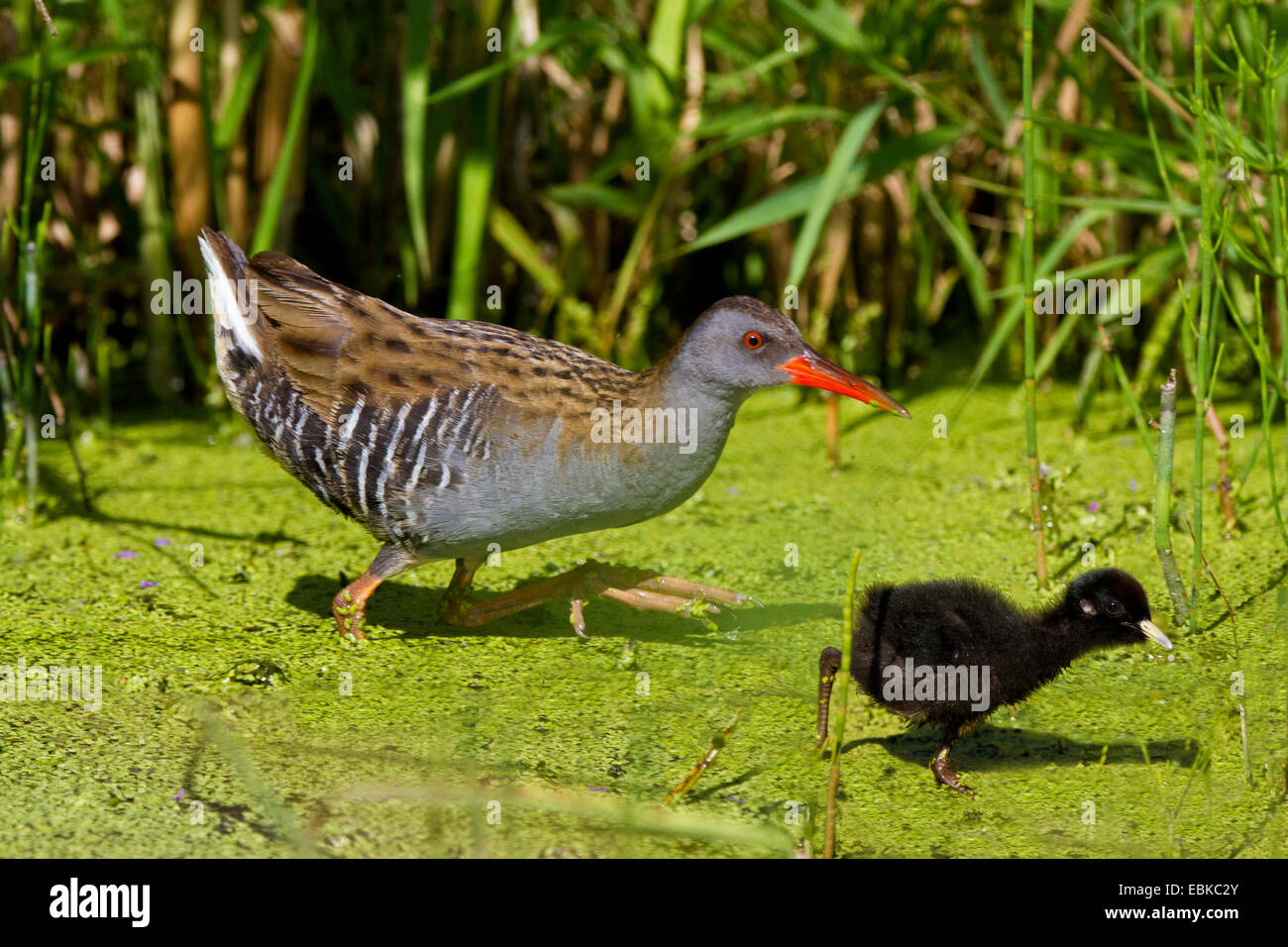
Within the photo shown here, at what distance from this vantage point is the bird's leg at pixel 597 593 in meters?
3.51

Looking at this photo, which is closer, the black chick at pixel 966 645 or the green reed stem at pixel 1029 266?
the black chick at pixel 966 645

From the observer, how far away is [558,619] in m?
3.84

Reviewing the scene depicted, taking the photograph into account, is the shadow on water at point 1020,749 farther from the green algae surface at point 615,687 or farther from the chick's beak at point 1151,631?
the chick's beak at point 1151,631

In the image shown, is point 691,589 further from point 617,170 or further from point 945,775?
point 617,170

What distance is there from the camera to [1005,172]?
16.6ft

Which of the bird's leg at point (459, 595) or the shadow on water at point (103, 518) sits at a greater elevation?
the shadow on water at point (103, 518)

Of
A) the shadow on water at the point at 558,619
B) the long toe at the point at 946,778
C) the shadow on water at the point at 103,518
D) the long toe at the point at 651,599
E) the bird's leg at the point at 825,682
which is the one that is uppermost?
the shadow on water at the point at 103,518

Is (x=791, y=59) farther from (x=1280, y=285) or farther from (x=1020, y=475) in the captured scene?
(x=1280, y=285)

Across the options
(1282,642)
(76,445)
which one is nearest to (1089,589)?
(1282,642)

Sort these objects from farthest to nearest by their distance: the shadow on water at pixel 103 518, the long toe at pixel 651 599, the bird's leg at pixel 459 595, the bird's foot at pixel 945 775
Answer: the shadow on water at pixel 103 518
the bird's leg at pixel 459 595
the long toe at pixel 651 599
the bird's foot at pixel 945 775

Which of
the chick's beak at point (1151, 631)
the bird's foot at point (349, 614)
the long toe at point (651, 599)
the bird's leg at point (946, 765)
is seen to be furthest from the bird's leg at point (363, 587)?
the chick's beak at point (1151, 631)

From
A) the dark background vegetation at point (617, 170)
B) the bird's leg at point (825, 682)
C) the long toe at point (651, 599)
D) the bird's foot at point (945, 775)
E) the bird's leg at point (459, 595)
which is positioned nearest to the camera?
the bird's foot at point (945, 775)

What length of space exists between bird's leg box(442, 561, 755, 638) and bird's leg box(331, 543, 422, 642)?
22 centimetres

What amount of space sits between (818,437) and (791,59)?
117 cm
